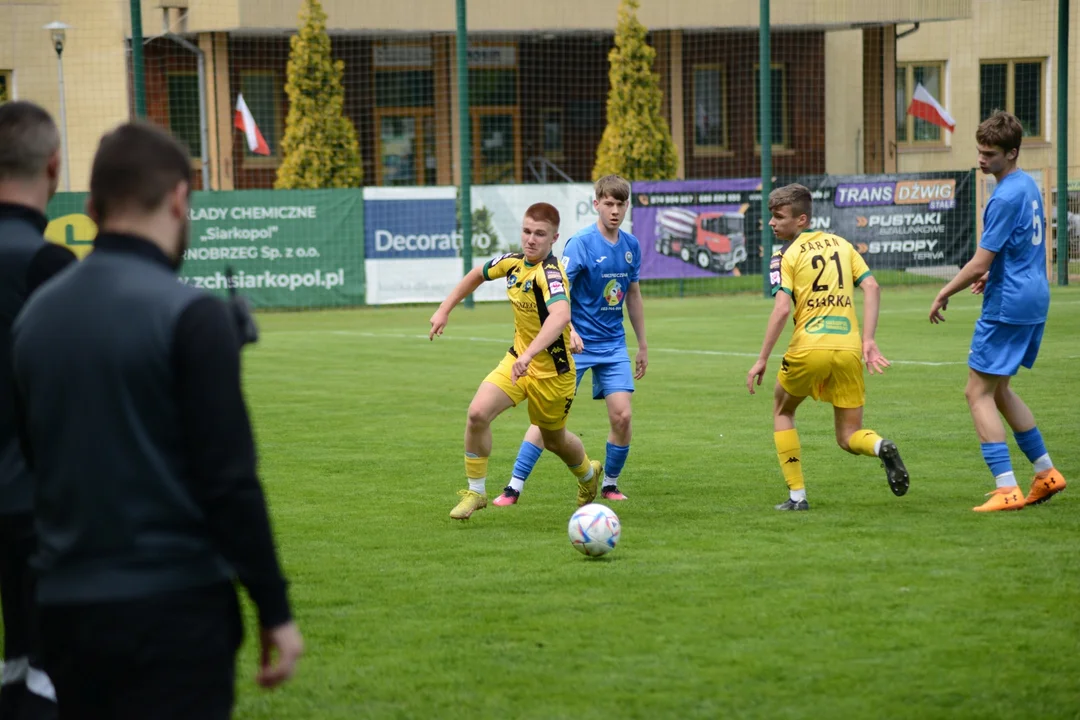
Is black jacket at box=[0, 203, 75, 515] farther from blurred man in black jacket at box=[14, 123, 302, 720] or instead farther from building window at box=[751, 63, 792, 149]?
building window at box=[751, 63, 792, 149]

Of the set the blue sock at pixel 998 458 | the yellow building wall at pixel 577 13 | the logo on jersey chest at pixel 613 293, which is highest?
the yellow building wall at pixel 577 13

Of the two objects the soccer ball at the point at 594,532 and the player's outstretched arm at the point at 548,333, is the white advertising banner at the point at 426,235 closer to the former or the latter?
the player's outstretched arm at the point at 548,333

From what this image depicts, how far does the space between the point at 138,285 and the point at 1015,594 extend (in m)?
4.27

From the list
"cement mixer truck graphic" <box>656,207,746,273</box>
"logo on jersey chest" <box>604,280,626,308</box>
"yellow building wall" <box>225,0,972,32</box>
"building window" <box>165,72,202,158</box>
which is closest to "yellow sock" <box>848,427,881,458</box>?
"logo on jersey chest" <box>604,280,626,308</box>

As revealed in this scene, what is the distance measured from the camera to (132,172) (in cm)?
267

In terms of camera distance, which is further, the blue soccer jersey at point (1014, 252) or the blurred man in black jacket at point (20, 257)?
the blue soccer jersey at point (1014, 252)

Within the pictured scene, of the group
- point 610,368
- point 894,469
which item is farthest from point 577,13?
point 894,469

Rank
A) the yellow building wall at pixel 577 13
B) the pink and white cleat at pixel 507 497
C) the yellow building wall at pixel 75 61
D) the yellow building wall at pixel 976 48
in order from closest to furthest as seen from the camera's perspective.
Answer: the pink and white cleat at pixel 507 497
the yellow building wall at pixel 577 13
the yellow building wall at pixel 75 61
the yellow building wall at pixel 976 48

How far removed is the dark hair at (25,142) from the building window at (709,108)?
3267 cm

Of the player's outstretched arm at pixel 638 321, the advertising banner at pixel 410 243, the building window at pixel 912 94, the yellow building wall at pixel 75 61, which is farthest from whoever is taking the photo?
the building window at pixel 912 94

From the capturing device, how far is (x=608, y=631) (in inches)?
209

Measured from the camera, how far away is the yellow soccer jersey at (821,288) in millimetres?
7672

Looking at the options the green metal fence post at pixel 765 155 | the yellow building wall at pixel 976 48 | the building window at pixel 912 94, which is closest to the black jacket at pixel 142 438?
the green metal fence post at pixel 765 155

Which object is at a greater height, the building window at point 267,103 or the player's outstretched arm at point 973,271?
the building window at point 267,103
